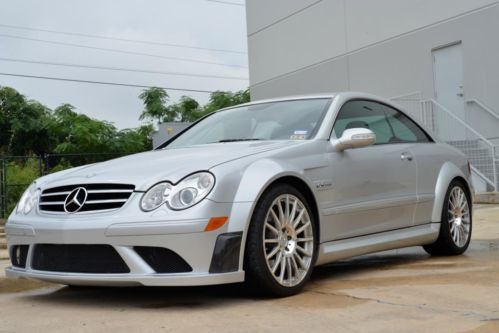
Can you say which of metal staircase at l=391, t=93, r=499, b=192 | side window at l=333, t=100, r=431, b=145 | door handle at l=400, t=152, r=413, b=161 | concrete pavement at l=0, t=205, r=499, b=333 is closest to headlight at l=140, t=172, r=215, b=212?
concrete pavement at l=0, t=205, r=499, b=333

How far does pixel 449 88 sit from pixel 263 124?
12283 millimetres

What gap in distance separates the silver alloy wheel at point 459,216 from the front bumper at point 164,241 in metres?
2.83

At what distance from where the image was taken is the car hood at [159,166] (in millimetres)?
4512

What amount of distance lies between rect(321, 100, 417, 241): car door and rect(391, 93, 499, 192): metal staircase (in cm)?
838

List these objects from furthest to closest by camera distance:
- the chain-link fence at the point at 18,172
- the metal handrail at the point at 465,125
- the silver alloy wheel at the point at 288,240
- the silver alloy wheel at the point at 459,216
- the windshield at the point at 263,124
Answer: the chain-link fence at the point at 18,172 → the metal handrail at the point at 465,125 → the silver alloy wheel at the point at 459,216 → the windshield at the point at 263,124 → the silver alloy wheel at the point at 288,240

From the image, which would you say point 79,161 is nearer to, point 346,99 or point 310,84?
point 310,84

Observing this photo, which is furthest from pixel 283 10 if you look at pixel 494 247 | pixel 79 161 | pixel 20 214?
pixel 20 214

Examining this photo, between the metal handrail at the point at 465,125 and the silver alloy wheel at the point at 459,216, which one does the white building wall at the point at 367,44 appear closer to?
the metal handrail at the point at 465,125

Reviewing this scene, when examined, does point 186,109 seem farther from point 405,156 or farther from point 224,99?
A: point 405,156

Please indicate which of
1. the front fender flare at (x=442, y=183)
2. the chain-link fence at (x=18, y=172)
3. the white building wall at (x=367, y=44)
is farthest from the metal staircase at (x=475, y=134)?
the chain-link fence at (x=18, y=172)

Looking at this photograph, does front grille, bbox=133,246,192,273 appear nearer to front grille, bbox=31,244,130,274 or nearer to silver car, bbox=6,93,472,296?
silver car, bbox=6,93,472,296

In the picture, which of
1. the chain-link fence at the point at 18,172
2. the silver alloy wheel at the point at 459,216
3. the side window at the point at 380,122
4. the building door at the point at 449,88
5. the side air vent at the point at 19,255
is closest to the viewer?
the side air vent at the point at 19,255

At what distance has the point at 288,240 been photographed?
4.77m

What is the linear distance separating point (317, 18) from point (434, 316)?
19.1m
